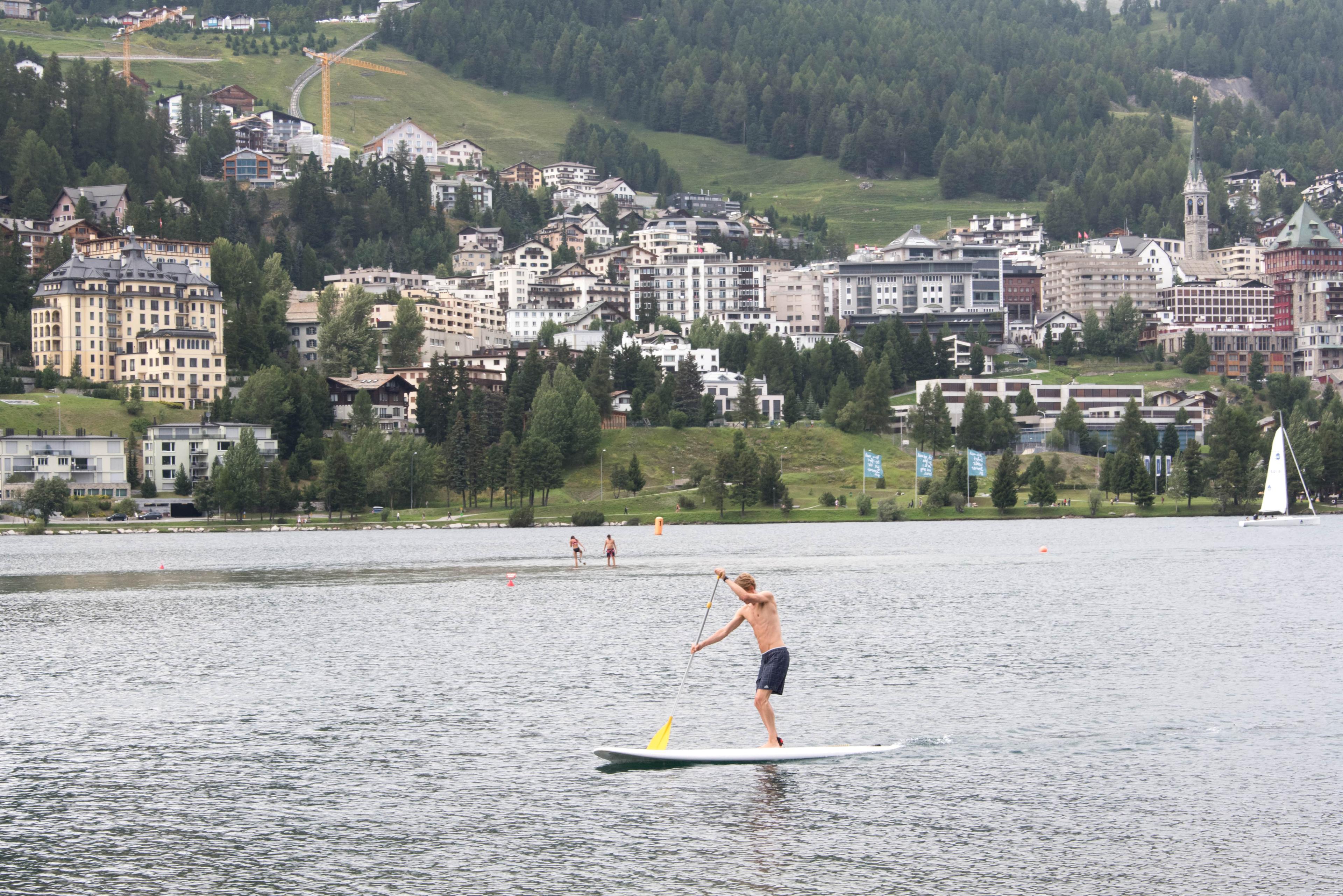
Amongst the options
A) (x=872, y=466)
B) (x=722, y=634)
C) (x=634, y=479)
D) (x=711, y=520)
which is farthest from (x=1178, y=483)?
(x=722, y=634)

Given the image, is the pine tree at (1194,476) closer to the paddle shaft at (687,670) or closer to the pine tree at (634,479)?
the pine tree at (634,479)

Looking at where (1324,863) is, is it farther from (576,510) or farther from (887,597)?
(576,510)

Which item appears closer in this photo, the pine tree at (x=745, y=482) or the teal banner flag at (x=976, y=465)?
the pine tree at (x=745, y=482)

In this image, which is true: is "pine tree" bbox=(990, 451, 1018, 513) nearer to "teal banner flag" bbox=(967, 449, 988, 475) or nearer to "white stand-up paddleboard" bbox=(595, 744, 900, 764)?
"teal banner flag" bbox=(967, 449, 988, 475)

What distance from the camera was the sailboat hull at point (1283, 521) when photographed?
6259 inches

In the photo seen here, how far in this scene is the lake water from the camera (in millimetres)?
28547

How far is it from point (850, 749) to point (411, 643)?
30.0 m

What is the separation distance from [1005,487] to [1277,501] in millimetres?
29481

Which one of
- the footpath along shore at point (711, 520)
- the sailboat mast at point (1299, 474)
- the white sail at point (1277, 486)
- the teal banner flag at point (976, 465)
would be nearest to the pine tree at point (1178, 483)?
the footpath along shore at point (711, 520)

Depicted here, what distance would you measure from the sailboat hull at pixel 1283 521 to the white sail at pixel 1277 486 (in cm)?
92

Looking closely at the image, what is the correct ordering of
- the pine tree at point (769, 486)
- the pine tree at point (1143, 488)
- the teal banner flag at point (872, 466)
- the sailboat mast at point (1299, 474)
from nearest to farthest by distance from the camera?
the sailboat mast at point (1299, 474) → the pine tree at point (1143, 488) → the pine tree at point (769, 486) → the teal banner flag at point (872, 466)

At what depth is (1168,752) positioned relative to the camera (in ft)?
121

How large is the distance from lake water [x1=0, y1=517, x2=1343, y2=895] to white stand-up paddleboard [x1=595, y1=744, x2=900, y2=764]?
20.3 inches

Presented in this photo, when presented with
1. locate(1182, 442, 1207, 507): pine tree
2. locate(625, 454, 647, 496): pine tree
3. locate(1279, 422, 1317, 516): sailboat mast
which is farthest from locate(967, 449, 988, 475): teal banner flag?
locate(625, 454, 647, 496): pine tree
